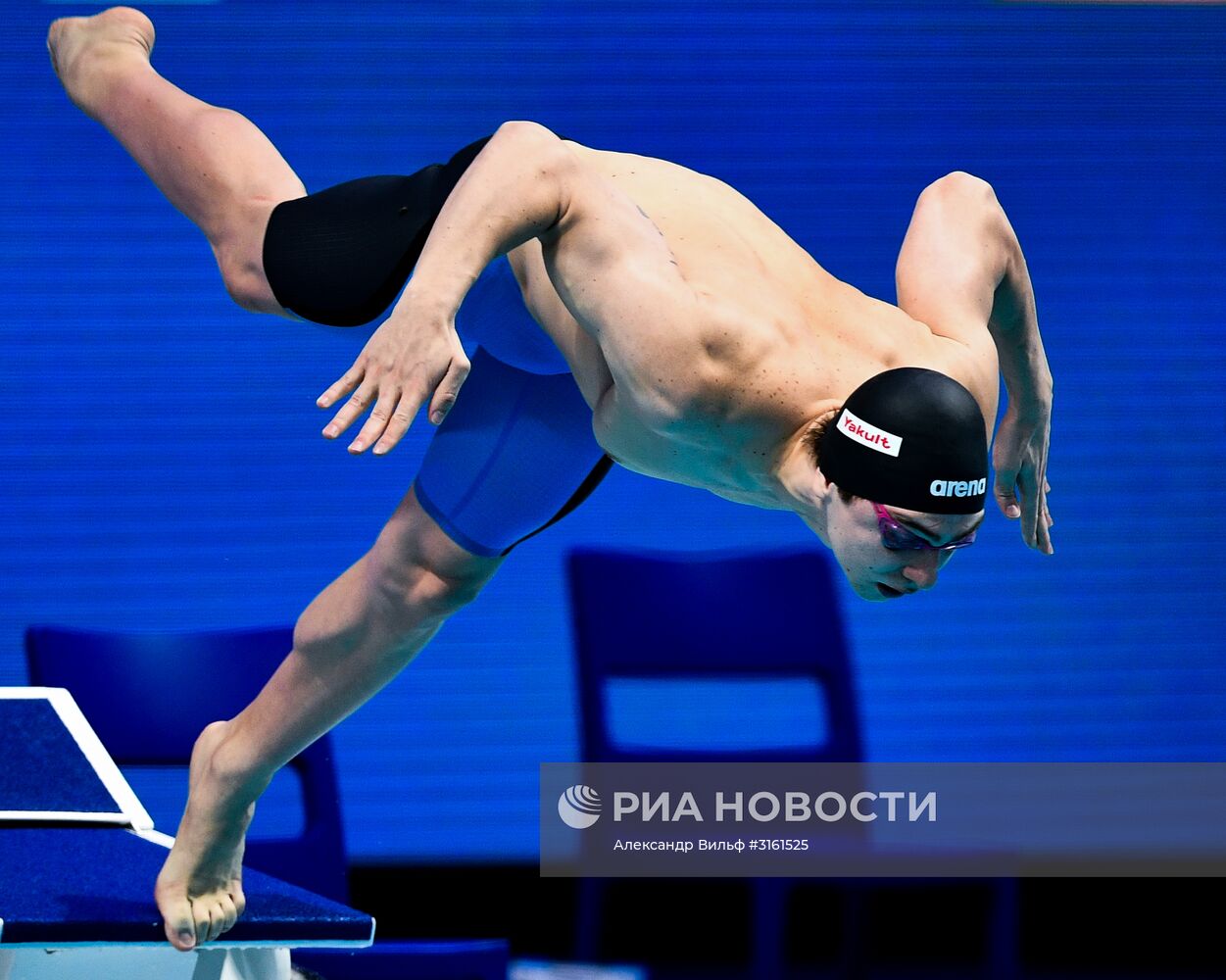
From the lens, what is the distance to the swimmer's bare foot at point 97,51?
8.46 ft

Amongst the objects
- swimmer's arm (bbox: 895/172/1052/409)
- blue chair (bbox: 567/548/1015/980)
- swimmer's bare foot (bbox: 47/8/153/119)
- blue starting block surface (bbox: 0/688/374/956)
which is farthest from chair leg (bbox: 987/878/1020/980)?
swimmer's bare foot (bbox: 47/8/153/119)

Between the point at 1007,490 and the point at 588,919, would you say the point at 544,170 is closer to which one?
the point at 1007,490

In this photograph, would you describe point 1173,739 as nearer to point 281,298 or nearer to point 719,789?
point 719,789

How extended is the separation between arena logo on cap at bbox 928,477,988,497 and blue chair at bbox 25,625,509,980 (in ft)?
5.22

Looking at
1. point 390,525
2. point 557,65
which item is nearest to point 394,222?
point 390,525

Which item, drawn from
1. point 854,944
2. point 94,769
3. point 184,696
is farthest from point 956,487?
point 854,944

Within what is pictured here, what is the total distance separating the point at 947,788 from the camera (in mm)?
4305

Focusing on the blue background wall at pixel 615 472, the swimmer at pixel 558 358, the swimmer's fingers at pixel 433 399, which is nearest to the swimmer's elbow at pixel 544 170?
the swimmer at pixel 558 358

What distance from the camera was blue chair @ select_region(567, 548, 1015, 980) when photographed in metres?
3.55

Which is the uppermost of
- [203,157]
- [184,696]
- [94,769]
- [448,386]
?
[203,157]

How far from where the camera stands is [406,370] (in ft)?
6.21

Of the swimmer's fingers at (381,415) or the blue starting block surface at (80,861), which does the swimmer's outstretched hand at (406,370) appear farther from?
the blue starting block surface at (80,861)

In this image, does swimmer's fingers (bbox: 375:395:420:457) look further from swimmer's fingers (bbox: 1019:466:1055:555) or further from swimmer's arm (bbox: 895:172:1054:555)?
swimmer's fingers (bbox: 1019:466:1055:555)

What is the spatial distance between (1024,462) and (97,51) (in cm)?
150
